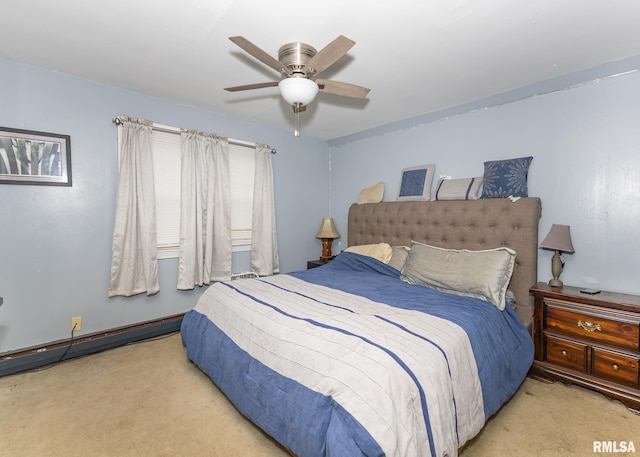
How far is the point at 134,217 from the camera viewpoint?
290 cm

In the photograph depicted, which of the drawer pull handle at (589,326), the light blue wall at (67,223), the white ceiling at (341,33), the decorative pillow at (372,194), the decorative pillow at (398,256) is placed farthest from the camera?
the decorative pillow at (372,194)

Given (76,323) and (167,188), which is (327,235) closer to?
(167,188)

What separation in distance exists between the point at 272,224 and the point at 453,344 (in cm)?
277

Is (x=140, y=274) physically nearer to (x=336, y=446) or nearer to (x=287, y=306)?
(x=287, y=306)

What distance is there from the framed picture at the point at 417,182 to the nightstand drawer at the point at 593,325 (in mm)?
1576

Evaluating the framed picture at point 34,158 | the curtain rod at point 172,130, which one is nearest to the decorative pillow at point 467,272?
the curtain rod at point 172,130

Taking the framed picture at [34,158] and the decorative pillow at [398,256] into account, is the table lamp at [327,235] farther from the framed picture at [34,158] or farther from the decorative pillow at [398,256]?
the framed picture at [34,158]

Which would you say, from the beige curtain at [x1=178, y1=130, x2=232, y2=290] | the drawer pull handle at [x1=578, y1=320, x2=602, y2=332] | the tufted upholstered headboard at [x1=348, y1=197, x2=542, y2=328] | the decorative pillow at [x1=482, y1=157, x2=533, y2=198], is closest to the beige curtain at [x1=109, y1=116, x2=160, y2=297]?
the beige curtain at [x1=178, y1=130, x2=232, y2=290]

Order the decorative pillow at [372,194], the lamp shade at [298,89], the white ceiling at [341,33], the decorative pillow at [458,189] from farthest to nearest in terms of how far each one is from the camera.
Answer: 1. the decorative pillow at [372,194]
2. the decorative pillow at [458,189]
3. the lamp shade at [298,89]
4. the white ceiling at [341,33]

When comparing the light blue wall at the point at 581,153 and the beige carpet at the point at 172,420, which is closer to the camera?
the beige carpet at the point at 172,420

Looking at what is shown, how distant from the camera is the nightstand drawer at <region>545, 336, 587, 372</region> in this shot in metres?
2.15

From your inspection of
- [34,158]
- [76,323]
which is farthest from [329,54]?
[76,323]

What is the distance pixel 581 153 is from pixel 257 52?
2591mm

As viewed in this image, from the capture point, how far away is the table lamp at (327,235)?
13.7 ft
